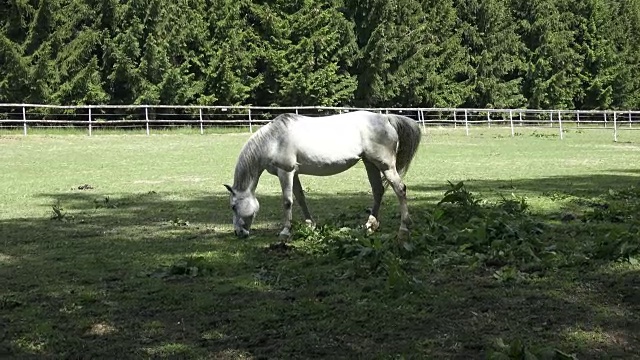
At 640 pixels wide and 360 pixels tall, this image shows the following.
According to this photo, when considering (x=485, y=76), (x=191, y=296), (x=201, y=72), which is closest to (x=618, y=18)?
(x=485, y=76)

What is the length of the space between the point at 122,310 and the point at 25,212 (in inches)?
221

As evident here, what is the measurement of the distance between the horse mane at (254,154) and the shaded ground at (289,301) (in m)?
0.68

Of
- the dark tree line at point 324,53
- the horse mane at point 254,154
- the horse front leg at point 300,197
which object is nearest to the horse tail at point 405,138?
the horse front leg at point 300,197

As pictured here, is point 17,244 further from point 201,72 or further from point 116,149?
point 201,72

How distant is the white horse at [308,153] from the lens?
7.27 meters

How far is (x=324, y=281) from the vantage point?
17.8ft

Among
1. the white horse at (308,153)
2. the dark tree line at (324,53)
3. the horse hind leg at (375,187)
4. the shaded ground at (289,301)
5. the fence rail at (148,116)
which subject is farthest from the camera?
the dark tree line at (324,53)

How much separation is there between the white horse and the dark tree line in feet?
81.8

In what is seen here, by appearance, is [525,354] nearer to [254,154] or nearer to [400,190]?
[400,190]

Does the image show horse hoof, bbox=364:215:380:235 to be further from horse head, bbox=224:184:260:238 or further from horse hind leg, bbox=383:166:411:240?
horse head, bbox=224:184:260:238

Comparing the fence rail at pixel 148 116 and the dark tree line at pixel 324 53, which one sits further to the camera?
the dark tree line at pixel 324 53

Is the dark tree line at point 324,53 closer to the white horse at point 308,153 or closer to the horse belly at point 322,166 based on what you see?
the white horse at point 308,153

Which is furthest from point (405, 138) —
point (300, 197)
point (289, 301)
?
point (289, 301)

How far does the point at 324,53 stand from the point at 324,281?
32975mm
